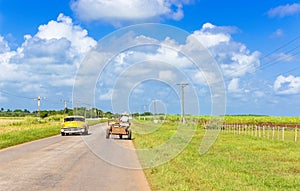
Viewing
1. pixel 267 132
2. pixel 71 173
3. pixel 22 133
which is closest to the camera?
pixel 71 173

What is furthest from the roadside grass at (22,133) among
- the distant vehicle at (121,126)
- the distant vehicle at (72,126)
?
the distant vehicle at (121,126)

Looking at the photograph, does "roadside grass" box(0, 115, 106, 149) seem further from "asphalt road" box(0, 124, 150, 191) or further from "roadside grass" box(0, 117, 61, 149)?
"asphalt road" box(0, 124, 150, 191)

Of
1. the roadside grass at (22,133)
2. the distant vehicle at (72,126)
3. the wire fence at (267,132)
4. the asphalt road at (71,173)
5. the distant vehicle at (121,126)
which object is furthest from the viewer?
the wire fence at (267,132)

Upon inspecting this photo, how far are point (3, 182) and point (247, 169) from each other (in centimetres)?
857

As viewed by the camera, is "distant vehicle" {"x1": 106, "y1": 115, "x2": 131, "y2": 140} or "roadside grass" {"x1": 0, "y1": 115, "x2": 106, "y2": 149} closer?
"roadside grass" {"x1": 0, "y1": 115, "x2": 106, "y2": 149}

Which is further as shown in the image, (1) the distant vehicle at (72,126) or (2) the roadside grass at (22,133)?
(1) the distant vehicle at (72,126)

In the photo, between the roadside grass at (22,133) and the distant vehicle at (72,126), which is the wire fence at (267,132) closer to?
the distant vehicle at (72,126)

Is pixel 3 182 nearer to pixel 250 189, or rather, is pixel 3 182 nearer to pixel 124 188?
pixel 124 188

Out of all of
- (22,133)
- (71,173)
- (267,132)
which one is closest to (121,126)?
(22,133)

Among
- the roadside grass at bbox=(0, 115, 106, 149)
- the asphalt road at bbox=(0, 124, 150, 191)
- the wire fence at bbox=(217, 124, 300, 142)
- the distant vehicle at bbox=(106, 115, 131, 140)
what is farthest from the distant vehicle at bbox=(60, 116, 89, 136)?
the asphalt road at bbox=(0, 124, 150, 191)

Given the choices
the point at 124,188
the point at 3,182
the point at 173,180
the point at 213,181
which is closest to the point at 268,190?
the point at 213,181

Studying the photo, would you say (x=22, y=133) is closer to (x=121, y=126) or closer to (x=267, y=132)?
(x=121, y=126)

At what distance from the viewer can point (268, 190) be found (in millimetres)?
10656

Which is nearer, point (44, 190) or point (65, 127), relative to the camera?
point (44, 190)
